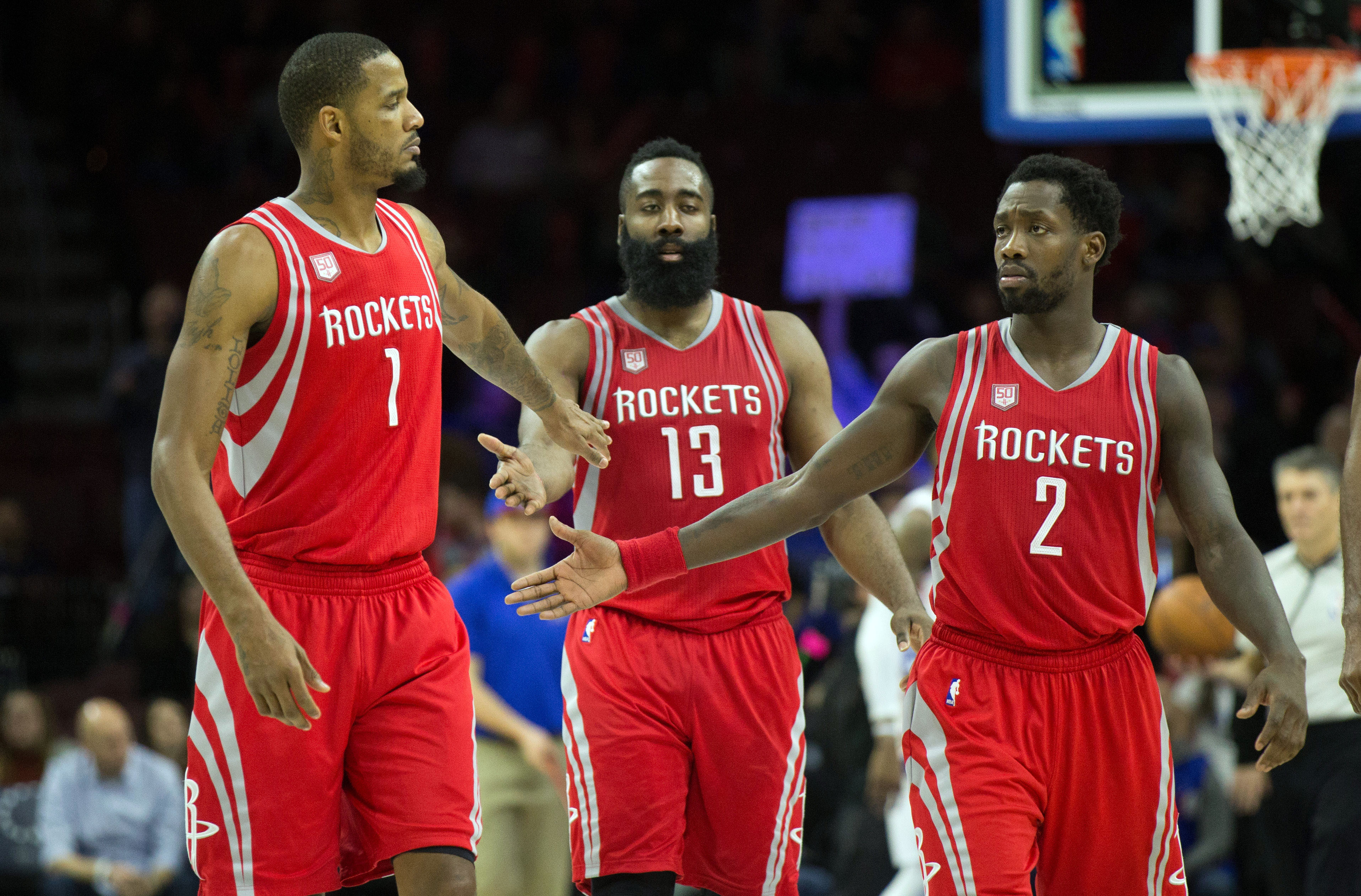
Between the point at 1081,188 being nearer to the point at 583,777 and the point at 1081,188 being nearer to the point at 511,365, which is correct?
the point at 511,365

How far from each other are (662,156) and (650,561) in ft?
5.26

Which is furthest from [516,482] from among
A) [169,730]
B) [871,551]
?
[169,730]

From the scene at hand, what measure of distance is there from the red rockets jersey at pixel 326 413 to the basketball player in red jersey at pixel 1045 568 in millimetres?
478

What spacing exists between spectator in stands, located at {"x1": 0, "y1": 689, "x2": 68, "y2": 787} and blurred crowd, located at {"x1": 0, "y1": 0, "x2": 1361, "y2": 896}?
0.05 ft

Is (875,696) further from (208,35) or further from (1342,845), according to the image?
(208,35)

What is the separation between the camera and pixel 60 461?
→ 45.1 ft

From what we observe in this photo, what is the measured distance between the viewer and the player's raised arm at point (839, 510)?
5.28 m

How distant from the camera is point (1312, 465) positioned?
746 cm

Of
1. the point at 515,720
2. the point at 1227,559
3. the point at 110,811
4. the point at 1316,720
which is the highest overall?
the point at 1227,559

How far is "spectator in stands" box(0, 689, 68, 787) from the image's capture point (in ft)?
33.6

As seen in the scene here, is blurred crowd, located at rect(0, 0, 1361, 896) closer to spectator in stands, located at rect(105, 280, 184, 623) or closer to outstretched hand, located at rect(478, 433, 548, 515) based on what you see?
spectator in stands, located at rect(105, 280, 184, 623)

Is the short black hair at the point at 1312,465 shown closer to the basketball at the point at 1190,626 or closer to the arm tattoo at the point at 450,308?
the basketball at the point at 1190,626

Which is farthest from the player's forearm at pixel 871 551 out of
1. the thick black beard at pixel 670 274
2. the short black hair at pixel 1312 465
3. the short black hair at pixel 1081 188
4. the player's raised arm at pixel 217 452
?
the short black hair at pixel 1312 465

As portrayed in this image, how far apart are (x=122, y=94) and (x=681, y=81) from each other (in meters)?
5.46
